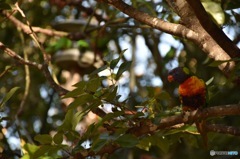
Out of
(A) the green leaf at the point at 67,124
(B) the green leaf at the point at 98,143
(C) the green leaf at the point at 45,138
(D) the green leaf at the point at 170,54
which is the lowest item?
(B) the green leaf at the point at 98,143

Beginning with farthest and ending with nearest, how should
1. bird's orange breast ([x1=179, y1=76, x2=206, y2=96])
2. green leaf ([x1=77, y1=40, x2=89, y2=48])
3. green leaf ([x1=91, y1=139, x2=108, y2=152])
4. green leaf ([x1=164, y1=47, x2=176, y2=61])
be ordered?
green leaf ([x1=77, y1=40, x2=89, y2=48]), green leaf ([x1=164, y1=47, x2=176, y2=61]), bird's orange breast ([x1=179, y1=76, x2=206, y2=96]), green leaf ([x1=91, y1=139, x2=108, y2=152])

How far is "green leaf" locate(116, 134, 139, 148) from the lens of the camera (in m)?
0.95

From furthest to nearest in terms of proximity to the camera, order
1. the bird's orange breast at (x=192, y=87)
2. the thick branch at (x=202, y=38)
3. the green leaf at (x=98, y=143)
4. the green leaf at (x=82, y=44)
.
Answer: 1. the green leaf at (x=82, y=44)
2. the bird's orange breast at (x=192, y=87)
3. the thick branch at (x=202, y=38)
4. the green leaf at (x=98, y=143)

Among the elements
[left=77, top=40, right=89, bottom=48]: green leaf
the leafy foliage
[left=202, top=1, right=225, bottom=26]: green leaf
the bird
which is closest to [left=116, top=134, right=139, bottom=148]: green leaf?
the leafy foliage

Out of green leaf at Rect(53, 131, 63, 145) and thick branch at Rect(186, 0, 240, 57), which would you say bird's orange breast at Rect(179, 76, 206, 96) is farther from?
green leaf at Rect(53, 131, 63, 145)

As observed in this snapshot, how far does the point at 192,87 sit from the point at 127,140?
58 cm

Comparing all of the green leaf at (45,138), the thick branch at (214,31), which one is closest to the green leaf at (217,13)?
the thick branch at (214,31)

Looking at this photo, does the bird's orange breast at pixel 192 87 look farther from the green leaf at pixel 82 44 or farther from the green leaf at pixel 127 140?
the green leaf at pixel 82 44

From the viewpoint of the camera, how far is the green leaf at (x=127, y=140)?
3.11 ft

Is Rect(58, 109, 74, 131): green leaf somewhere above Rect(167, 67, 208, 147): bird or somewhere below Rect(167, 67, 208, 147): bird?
below

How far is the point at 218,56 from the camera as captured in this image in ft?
3.44

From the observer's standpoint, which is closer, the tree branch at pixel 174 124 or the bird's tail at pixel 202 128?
the tree branch at pixel 174 124

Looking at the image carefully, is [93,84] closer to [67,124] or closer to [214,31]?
[67,124]

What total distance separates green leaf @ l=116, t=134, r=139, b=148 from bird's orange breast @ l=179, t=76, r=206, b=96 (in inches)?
19.3
